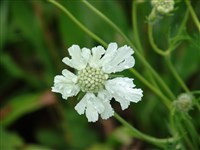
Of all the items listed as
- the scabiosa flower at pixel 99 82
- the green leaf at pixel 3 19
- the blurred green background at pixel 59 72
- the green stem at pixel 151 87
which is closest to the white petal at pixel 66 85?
the scabiosa flower at pixel 99 82

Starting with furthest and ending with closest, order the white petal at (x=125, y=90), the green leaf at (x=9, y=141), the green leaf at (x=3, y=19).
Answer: the green leaf at (x=3, y=19), the green leaf at (x=9, y=141), the white petal at (x=125, y=90)

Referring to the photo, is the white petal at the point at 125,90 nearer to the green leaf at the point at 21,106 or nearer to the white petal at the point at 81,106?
the white petal at the point at 81,106

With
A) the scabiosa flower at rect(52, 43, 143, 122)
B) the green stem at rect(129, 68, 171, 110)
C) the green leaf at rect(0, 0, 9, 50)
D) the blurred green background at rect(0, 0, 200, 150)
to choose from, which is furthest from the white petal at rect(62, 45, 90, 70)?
the green leaf at rect(0, 0, 9, 50)

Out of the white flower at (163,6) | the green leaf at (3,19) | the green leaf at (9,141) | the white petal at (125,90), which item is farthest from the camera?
the green leaf at (3,19)

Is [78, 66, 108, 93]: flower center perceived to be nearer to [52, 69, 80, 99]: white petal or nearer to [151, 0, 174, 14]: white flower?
[52, 69, 80, 99]: white petal

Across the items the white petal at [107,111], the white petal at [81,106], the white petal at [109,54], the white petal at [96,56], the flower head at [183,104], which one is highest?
the white petal at [96,56]

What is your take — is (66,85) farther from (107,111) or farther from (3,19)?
(3,19)

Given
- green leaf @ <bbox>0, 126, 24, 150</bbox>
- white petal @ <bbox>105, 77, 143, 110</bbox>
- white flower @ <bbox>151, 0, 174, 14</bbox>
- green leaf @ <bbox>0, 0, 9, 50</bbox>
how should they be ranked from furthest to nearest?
green leaf @ <bbox>0, 0, 9, 50</bbox> → green leaf @ <bbox>0, 126, 24, 150</bbox> → white flower @ <bbox>151, 0, 174, 14</bbox> → white petal @ <bbox>105, 77, 143, 110</bbox>
